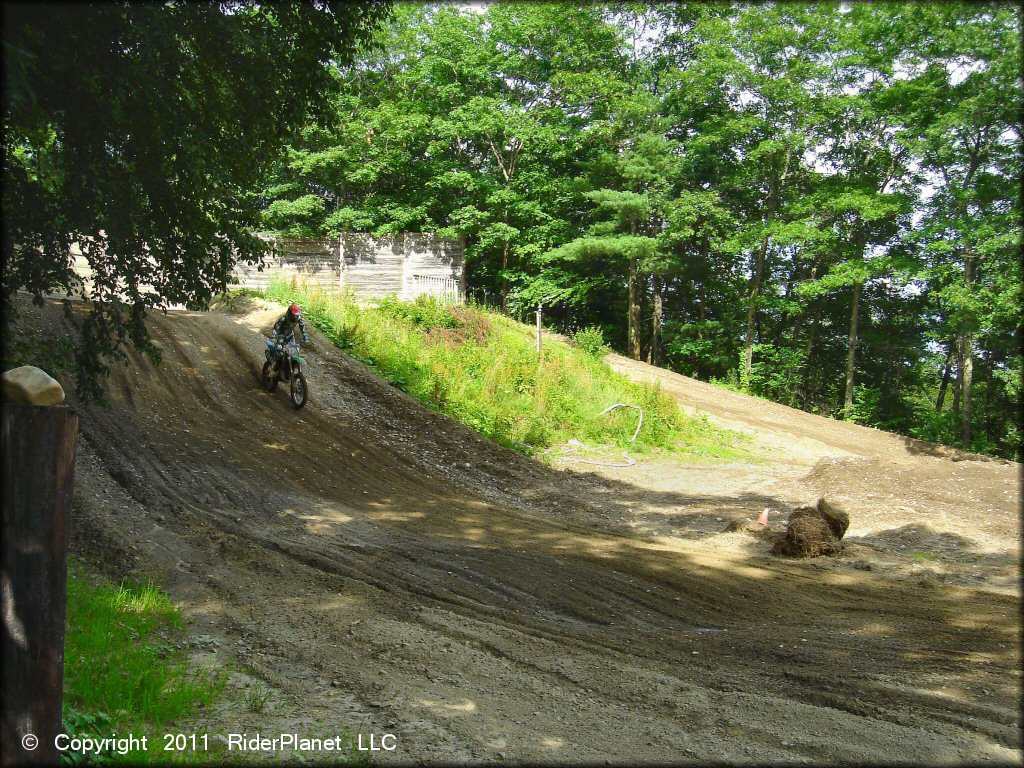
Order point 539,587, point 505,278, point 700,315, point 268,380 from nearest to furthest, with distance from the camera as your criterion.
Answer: point 539,587
point 268,380
point 505,278
point 700,315

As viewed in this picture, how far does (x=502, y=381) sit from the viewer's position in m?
17.5

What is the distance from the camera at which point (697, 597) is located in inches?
279

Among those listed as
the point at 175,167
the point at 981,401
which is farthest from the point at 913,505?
the point at 981,401

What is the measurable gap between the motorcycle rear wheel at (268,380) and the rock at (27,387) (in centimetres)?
1213

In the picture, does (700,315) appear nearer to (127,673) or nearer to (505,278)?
(505,278)

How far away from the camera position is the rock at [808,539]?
8852 millimetres

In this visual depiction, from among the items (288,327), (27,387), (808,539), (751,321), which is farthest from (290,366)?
(751,321)

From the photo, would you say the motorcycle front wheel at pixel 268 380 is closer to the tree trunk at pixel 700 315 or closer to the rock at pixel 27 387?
the rock at pixel 27 387

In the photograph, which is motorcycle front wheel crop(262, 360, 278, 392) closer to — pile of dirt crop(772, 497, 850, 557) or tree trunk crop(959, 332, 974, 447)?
pile of dirt crop(772, 497, 850, 557)

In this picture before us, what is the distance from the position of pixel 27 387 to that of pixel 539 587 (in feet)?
17.3

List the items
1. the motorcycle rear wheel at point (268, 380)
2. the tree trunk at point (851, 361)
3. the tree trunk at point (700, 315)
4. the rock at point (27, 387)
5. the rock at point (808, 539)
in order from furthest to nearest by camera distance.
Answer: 1. the tree trunk at point (700, 315)
2. the tree trunk at point (851, 361)
3. the motorcycle rear wheel at point (268, 380)
4. the rock at point (808, 539)
5. the rock at point (27, 387)

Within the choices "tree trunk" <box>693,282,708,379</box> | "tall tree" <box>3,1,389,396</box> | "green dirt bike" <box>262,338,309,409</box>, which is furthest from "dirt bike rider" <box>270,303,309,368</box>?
"tree trunk" <box>693,282,708,379</box>

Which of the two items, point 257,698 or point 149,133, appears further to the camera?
point 149,133

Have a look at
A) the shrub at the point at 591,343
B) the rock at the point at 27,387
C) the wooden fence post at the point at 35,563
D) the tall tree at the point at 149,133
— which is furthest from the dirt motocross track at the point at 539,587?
the shrub at the point at 591,343
